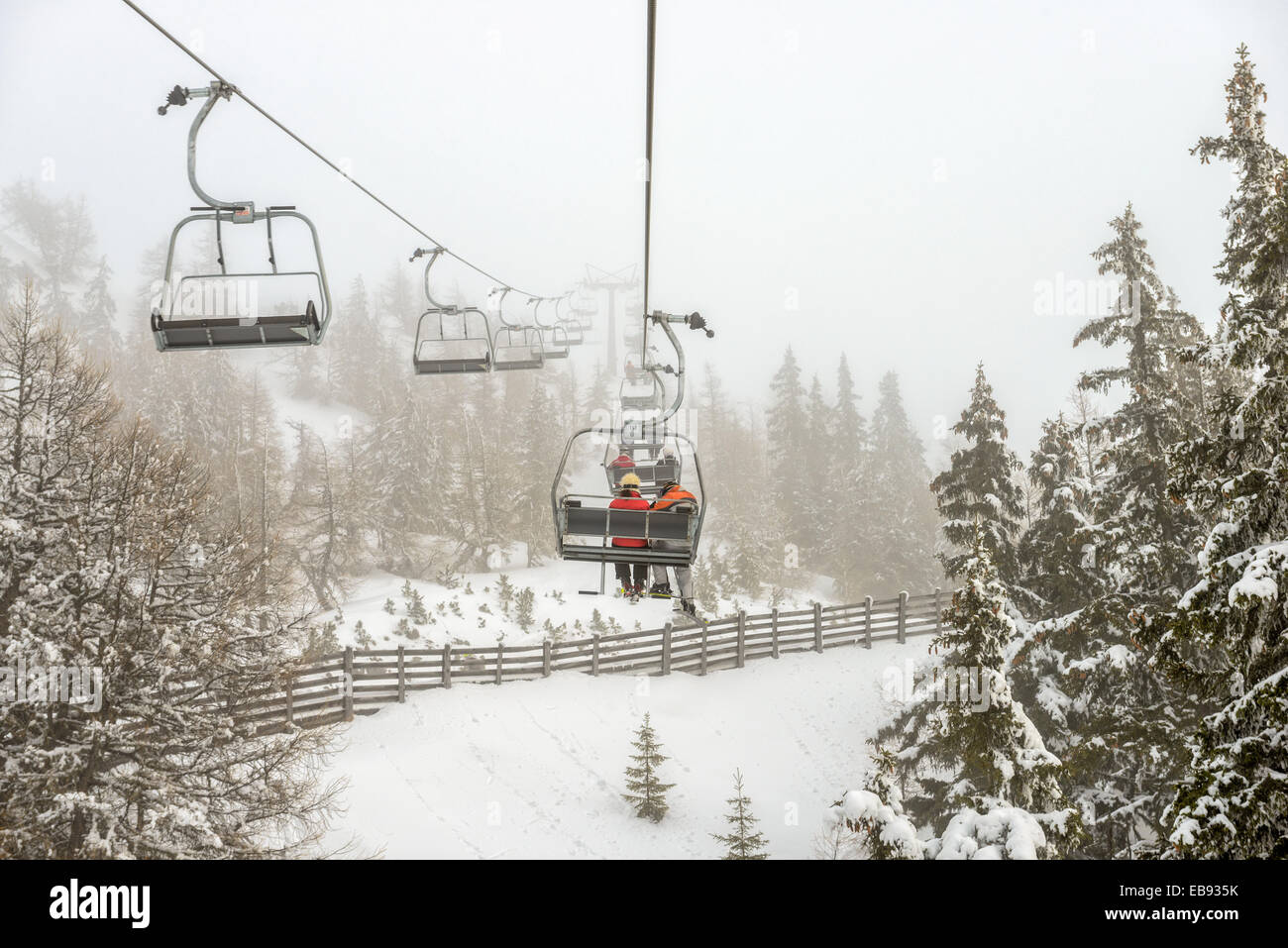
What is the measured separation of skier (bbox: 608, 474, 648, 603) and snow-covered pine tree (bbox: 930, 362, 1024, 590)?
812 centimetres

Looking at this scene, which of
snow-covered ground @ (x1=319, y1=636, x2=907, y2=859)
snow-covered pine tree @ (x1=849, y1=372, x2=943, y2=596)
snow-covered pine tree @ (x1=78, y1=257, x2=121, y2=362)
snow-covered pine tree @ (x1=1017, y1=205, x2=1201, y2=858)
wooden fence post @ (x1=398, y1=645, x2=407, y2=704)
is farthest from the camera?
snow-covered pine tree @ (x1=78, y1=257, x2=121, y2=362)

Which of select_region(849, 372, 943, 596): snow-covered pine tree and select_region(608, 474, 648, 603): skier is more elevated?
select_region(608, 474, 648, 603): skier

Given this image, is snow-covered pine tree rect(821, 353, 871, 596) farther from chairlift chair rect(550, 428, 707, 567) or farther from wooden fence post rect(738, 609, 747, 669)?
chairlift chair rect(550, 428, 707, 567)

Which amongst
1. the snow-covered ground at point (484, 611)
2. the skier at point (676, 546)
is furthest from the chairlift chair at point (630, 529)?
the snow-covered ground at point (484, 611)

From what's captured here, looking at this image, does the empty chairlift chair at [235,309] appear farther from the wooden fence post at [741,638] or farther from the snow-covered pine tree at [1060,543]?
the wooden fence post at [741,638]

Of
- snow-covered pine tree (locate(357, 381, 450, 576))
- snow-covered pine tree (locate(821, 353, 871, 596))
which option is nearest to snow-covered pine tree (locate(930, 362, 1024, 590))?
snow-covered pine tree (locate(357, 381, 450, 576))

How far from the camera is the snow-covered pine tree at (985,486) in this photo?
15461 millimetres

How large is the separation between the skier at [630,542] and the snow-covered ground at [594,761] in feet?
24.3

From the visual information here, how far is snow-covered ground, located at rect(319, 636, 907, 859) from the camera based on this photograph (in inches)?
589

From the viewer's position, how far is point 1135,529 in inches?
482
